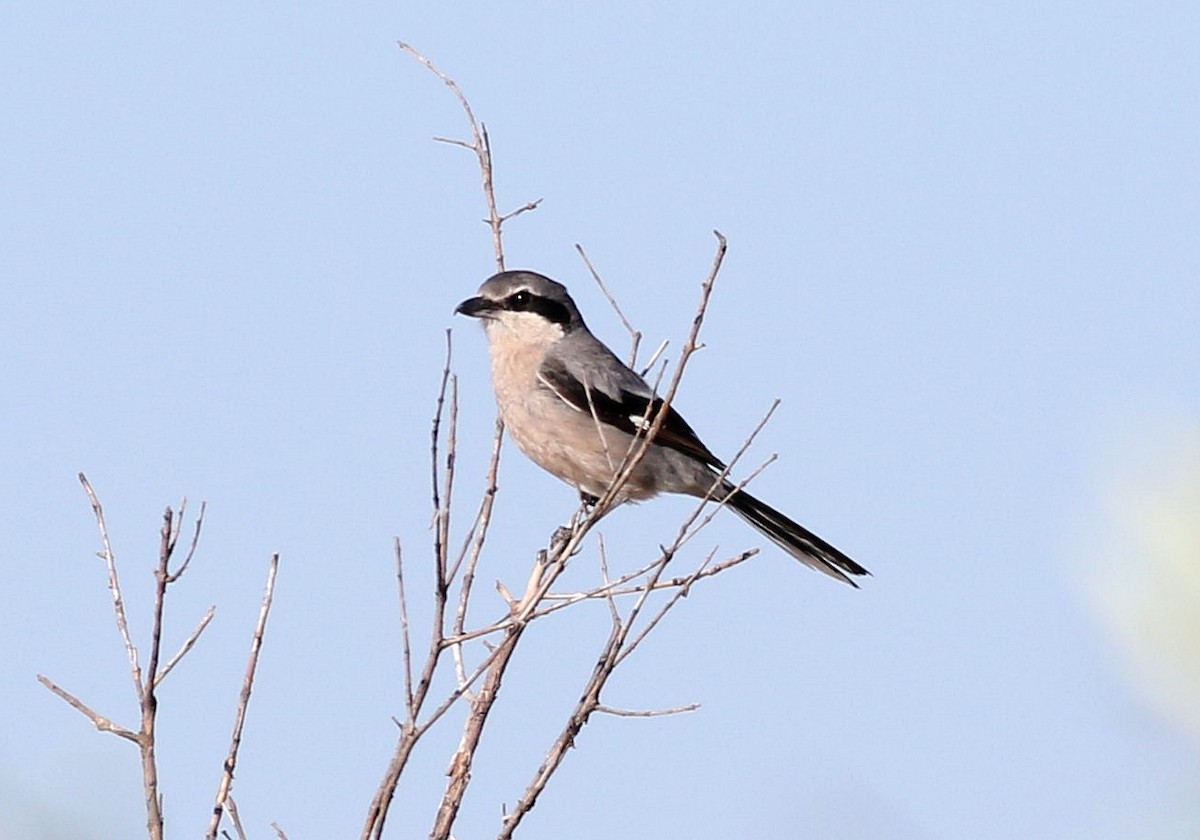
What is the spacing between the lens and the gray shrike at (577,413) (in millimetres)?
5324

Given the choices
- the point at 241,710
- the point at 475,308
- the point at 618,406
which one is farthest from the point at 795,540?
the point at 241,710

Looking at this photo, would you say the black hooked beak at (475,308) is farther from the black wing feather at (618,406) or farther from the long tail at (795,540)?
the long tail at (795,540)

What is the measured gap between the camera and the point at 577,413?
17.6 feet

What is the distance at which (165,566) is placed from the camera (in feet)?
9.30

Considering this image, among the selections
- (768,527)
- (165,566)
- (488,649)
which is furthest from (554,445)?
(165,566)

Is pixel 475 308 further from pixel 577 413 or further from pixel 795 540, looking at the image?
pixel 795 540

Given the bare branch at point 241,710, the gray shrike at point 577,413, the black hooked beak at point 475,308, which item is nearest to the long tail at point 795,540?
the gray shrike at point 577,413

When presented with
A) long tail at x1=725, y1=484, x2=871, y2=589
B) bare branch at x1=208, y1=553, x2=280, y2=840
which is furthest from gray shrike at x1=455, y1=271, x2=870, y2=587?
bare branch at x1=208, y1=553, x2=280, y2=840

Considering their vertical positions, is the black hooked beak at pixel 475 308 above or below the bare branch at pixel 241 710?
above

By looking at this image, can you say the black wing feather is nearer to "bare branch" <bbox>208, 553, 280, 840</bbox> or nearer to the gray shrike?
the gray shrike

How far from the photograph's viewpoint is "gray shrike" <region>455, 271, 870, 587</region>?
532 cm

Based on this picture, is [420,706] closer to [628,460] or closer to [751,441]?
[628,460]

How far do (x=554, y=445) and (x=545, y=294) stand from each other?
641 mm

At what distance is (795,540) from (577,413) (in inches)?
34.7
